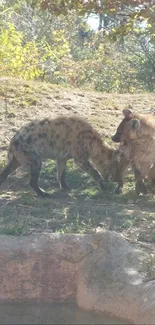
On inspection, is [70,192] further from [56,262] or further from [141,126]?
[56,262]

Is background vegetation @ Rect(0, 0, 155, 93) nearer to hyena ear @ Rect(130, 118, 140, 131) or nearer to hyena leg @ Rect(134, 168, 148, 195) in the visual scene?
hyena ear @ Rect(130, 118, 140, 131)

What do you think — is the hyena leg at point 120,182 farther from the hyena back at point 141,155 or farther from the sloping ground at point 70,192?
the hyena back at point 141,155

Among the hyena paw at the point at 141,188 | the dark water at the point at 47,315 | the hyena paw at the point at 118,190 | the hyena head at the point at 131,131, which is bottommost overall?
the hyena paw at the point at 118,190

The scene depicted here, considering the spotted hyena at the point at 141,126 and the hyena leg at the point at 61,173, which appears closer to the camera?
the spotted hyena at the point at 141,126

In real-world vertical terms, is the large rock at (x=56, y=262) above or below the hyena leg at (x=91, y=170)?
above

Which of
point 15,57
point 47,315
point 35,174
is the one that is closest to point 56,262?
point 47,315

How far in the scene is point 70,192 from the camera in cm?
938

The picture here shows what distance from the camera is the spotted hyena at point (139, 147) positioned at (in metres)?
9.27

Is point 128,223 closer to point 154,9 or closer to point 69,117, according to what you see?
point 154,9

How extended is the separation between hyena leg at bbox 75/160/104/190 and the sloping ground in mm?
115

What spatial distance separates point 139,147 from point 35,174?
1.30 meters

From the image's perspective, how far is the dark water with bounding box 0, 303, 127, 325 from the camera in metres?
5.49

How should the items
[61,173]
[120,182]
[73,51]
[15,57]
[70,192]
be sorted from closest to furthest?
[70,192] < [120,182] < [61,173] < [15,57] < [73,51]

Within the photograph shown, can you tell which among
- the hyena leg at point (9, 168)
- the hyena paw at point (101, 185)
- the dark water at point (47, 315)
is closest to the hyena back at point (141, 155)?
the hyena paw at point (101, 185)
